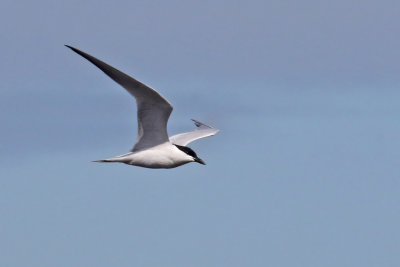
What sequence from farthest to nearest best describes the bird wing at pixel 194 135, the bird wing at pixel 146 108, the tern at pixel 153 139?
the bird wing at pixel 194 135 < the tern at pixel 153 139 < the bird wing at pixel 146 108

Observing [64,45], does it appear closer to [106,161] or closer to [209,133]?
[106,161]

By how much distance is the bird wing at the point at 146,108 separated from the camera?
25.2 m

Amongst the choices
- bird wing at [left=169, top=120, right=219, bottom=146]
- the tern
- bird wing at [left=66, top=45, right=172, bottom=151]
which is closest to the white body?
the tern

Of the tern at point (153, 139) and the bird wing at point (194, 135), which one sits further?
the bird wing at point (194, 135)

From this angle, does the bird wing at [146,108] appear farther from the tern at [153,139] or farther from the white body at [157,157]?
the white body at [157,157]

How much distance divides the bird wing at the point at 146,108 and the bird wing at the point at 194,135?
3617 millimetres

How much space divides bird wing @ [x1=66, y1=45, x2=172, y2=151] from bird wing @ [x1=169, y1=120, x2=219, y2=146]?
11.9ft

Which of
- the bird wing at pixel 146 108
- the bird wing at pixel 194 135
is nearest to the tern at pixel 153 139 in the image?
the bird wing at pixel 146 108

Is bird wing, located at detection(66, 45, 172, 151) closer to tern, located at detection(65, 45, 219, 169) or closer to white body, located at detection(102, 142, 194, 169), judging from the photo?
tern, located at detection(65, 45, 219, 169)

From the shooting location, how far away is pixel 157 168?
94.3 ft

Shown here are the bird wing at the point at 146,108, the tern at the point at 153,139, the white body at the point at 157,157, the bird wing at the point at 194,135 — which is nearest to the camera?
the bird wing at the point at 146,108

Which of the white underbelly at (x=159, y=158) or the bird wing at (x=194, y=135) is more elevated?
the bird wing at (x=194, y=135)

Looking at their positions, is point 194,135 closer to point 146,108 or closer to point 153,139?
point 153,139

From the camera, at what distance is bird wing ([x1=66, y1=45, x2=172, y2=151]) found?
25.2 m
